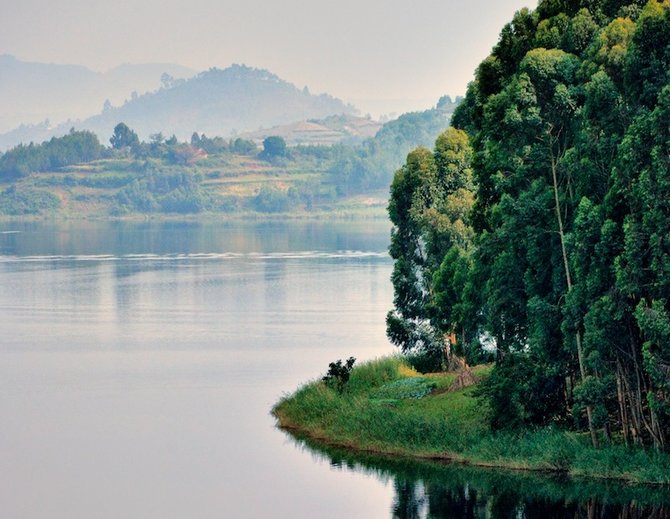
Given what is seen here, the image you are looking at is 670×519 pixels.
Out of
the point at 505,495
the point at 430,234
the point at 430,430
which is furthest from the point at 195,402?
the point at 505,495

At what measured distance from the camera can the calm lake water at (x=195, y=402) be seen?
1292 inches

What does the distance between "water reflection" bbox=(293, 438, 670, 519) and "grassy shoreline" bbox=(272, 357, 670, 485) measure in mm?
398

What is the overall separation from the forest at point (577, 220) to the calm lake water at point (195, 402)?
2353 mm

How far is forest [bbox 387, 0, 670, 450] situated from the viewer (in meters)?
30.5

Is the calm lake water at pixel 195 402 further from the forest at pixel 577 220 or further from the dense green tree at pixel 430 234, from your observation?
the dense green tree at pixel 430 234

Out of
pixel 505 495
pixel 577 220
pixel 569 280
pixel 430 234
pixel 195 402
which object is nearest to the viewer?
pixel 577 220

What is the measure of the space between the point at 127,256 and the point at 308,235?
Result: 45866mm

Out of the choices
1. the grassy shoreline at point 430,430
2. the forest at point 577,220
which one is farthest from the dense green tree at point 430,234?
the forest at point 577,220

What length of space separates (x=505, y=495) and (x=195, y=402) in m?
16.6

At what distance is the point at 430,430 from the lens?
121 ft

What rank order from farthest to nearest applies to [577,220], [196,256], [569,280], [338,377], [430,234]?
[196,256] < [430,234] < [338,377] < [569,280] < [577,220]

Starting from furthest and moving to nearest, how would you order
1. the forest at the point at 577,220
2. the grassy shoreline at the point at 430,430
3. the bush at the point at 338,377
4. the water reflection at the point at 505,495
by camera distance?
1. the bush at the point at 338,377
2. the grassy shoreline at the point at 430,430
3. the water reflection at the point at 505,495
4. the forest at the point at 577,220

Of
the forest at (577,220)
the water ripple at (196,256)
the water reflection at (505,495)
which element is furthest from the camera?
the water ripple at (196,256)

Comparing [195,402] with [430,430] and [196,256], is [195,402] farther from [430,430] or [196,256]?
[196,256]
